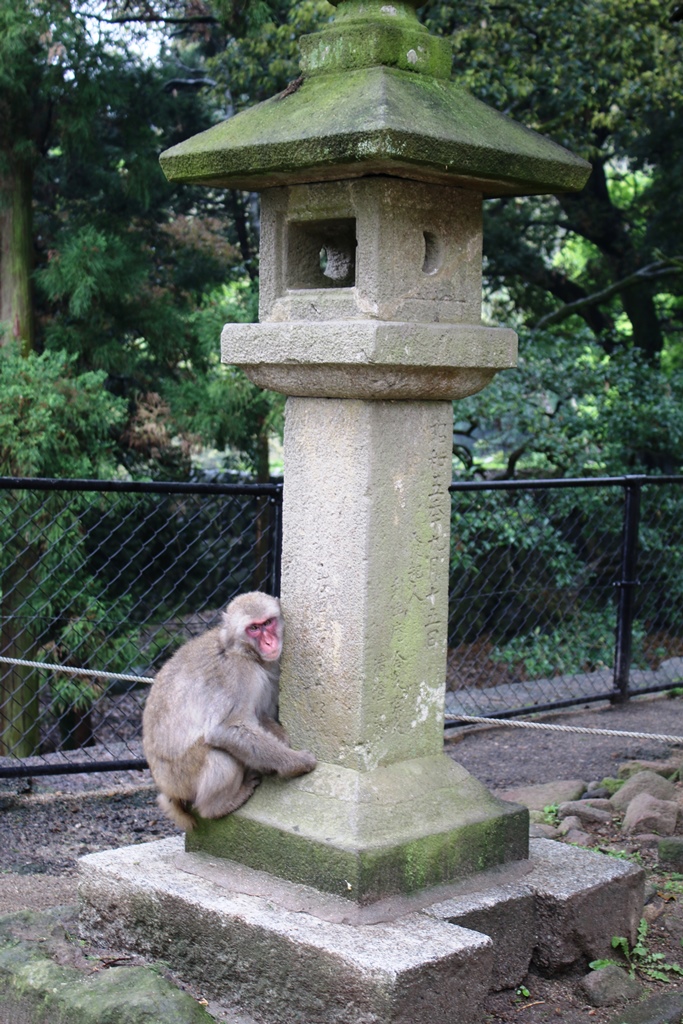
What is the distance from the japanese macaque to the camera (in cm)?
328

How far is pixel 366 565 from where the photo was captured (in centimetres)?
312

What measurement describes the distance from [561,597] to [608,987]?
5972 millimetres

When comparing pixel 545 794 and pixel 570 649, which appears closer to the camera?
pixel 545 794

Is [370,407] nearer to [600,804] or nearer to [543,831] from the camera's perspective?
[543,831]

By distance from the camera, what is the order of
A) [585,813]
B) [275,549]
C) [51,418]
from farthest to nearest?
[51,418] → [275,549] → [585,813]

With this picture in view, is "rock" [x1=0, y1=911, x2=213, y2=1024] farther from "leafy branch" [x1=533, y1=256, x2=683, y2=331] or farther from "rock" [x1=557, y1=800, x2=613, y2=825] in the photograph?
"leafy branch" [x1=533, y1=256, x2=683, y2=331]

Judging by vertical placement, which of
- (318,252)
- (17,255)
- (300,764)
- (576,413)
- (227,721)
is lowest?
(300,764)

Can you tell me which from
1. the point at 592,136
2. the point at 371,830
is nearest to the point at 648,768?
the point at 371,830

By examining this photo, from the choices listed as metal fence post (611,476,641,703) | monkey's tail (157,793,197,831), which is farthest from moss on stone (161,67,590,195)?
metal fence post (611,476,641,703)

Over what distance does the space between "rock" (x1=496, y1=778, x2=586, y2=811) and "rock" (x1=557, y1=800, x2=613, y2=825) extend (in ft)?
0.41

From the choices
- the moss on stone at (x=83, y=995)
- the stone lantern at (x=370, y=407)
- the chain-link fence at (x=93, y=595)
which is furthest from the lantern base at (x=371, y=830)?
the chain-link fence at (x=93, y=595)

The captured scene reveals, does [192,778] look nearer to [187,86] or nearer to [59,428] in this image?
[59,428]

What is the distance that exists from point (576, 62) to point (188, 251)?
11.9 ft

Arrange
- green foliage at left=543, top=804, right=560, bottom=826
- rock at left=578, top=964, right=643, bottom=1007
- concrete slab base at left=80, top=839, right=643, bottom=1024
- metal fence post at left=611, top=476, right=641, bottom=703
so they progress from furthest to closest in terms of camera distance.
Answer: metal fence post at left=611, top=476, right=641, bottom=703
green foliage at left=543, top=804, right=560, bottom=826
rock at left=578, top=964, right=643, bottom=1007
concrete slab base at left=80, top=839, right=643, bottom=1024
